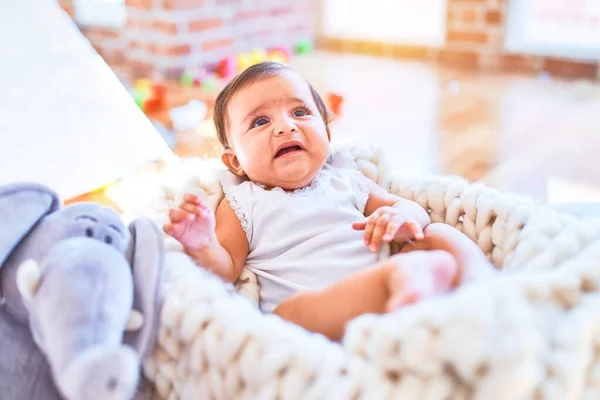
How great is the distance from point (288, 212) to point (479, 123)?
1.35 meters

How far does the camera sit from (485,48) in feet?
9.20

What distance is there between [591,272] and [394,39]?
2732 mm

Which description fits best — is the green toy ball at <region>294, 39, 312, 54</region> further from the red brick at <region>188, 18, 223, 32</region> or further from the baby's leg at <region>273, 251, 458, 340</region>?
the baby's leg at <region>273, 251, 458, 340</region>

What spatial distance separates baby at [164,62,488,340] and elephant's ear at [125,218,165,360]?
63mm

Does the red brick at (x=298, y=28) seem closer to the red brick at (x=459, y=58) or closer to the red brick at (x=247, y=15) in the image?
the red brick at (x=247, y=15)

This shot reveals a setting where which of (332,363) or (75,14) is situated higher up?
(332,363)

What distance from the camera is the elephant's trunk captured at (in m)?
0.48

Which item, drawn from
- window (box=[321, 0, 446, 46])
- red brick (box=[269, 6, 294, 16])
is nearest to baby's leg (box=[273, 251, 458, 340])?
window (box=[321, 0, 446, 46])

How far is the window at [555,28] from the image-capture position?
2.62 m

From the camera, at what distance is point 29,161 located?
1.20m

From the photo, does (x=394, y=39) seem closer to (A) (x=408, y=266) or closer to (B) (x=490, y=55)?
(B) (x=490, y=55)

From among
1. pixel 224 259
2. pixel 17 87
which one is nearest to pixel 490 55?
pixel 17 87

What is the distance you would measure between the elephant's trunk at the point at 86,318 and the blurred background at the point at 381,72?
688mm

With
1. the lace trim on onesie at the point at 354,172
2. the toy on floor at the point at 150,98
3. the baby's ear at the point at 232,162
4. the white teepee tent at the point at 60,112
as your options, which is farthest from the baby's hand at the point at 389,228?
the toy on floor at the point at 150,98
